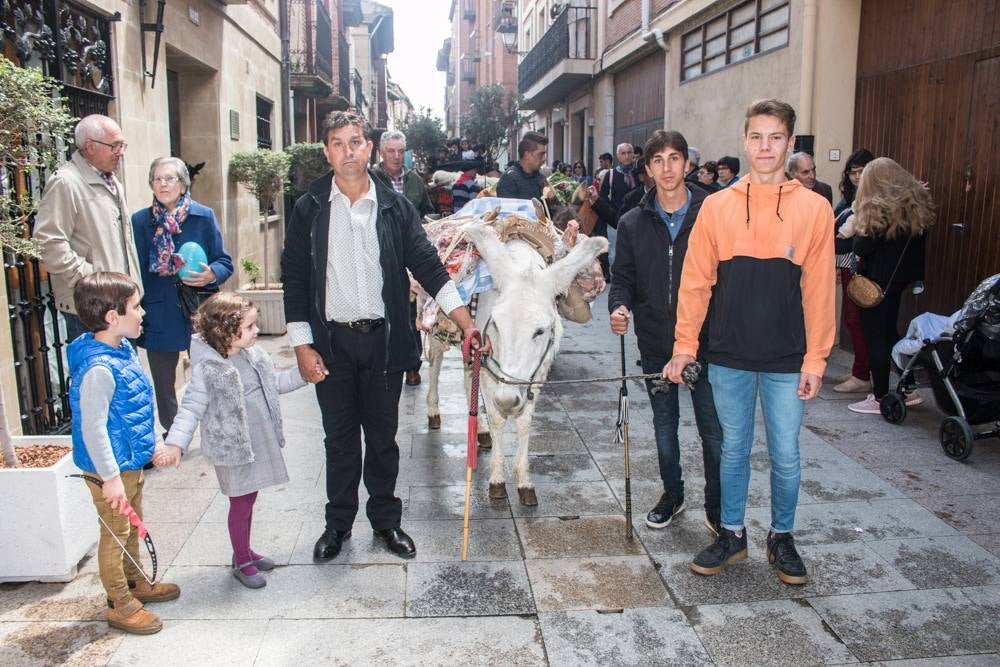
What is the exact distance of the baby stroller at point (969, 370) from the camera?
4.89 m

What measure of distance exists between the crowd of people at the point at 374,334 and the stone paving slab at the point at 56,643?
9 cm

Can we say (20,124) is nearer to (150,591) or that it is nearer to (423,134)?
(150,591)

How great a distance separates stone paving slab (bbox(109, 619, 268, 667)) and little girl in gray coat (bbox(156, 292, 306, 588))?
1.06 ft

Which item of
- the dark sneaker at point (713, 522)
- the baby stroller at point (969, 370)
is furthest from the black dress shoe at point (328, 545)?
the baby stroller at point (969, 370)

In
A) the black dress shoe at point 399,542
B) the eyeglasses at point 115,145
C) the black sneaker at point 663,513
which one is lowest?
the black dress shoe at point 399,542

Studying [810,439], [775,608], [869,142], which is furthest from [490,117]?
[775,608]

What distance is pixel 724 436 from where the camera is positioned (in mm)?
3639

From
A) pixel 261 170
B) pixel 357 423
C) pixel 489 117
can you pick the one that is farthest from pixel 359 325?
pixel 489 117

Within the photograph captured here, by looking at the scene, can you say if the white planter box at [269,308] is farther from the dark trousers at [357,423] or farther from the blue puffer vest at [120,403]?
the blue puffer vest at [120,403]

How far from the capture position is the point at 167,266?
499 cm

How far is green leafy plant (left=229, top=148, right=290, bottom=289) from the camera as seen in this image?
9516mm

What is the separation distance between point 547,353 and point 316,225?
4.64ft

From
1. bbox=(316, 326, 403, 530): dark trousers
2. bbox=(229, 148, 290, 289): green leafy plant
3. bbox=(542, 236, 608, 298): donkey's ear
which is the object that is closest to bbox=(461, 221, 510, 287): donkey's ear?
bbox=(542, 236, 608, 298): donkey's ear

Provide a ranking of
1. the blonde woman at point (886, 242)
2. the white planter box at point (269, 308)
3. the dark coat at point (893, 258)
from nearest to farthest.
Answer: the blonde woman at point (886, 242)
the dark coat at point (893, 258)
the white planter box at point (269, 308)
